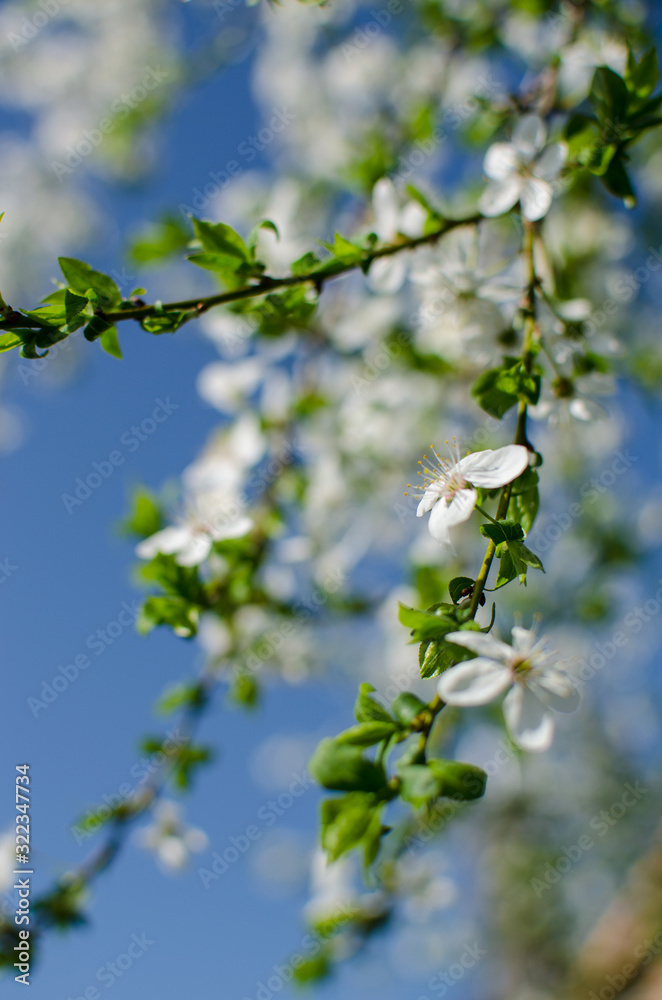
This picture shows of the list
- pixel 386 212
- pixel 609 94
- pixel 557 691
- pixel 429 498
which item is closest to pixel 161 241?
pixel 386 212

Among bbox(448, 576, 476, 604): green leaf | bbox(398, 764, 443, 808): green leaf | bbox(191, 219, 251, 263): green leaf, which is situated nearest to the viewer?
bbox(398, 764, 443, 808): green leaf

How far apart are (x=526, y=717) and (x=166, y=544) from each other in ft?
2.16

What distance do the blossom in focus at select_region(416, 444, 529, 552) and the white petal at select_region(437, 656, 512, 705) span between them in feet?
0.42

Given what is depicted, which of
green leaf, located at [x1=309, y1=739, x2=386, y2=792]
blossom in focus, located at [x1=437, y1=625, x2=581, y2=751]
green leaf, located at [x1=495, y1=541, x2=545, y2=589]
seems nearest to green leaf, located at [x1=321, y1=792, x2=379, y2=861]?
green leaf, located at [x1=309, y1=739, x2=386, y2=792]

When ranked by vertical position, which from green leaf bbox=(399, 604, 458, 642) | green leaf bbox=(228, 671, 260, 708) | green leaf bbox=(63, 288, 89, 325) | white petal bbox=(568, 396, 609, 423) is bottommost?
green leaf bbox=(399, 604, 458, 642)

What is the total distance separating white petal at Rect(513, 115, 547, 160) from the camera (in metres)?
1.04

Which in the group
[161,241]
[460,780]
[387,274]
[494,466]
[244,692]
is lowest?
[460,780]

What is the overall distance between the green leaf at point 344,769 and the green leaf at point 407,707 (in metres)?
0.05

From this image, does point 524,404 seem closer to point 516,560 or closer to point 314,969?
point 516,560

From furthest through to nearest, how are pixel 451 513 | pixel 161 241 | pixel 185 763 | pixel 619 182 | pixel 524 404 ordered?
pixel 161 241 → pixel 185 763 → pixel 619 182 → pixel 524 404 → pixel 451 513

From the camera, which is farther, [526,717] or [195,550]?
[195,550]

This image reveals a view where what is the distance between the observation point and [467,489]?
76 centimetres

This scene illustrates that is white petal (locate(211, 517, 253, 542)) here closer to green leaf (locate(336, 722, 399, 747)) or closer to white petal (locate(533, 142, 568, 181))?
green leaf (locate(336, 722, 399, 747))

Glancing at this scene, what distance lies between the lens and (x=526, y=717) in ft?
2.21
